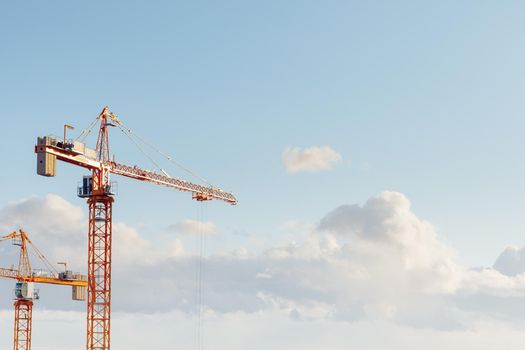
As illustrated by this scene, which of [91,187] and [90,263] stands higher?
[91,187]

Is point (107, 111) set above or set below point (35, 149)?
above

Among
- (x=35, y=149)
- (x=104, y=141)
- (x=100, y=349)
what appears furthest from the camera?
(x=104, y=141)

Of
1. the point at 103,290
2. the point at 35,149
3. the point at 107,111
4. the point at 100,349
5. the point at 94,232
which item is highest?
the point at 107,111

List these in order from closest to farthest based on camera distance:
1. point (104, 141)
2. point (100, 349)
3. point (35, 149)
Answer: point (35, 149)
point (100, 349)
point (104, 141)

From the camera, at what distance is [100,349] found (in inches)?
7008

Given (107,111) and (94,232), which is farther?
(107,111)

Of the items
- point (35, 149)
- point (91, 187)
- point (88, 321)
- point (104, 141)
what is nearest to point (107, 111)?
point (104, 141)

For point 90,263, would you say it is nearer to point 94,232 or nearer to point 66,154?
point 94,232

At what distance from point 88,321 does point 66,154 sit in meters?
37.4

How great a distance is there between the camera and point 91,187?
181 meters

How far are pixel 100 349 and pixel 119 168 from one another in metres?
42.5

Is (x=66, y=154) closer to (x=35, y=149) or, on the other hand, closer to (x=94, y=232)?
(x=35, y=149)

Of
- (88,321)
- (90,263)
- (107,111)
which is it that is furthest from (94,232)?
(107,111)

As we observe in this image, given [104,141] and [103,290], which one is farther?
[104,141]
